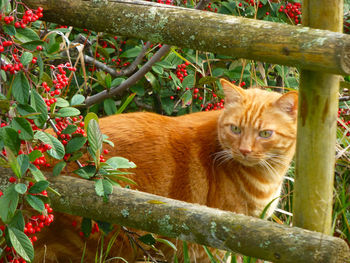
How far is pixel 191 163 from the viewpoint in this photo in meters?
2.99

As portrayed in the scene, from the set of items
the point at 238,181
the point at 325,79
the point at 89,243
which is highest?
the point at 325,79

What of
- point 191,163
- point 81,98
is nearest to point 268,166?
point 191,163

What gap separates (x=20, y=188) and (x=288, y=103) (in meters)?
1.54

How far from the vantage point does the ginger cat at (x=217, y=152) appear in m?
2.86

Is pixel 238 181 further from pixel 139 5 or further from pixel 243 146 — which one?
pixel 139 5

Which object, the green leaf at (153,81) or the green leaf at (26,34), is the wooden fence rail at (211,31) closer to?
the green leaf at (26,34)

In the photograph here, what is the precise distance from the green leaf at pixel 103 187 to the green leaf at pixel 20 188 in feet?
0.98

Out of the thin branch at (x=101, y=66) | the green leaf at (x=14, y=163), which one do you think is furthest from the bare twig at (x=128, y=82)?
the green leaf at (x=14, y=163)

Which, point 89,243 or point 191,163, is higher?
point 191,163

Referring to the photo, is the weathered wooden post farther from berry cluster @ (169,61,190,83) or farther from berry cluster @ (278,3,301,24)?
berry cluster @ (278,3,301,24)

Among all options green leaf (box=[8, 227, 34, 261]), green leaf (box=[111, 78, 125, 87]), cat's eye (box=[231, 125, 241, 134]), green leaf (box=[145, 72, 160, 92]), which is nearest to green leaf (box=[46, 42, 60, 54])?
green leaf (box=[8, 227, 34, 261])

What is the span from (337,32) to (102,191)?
970 mm

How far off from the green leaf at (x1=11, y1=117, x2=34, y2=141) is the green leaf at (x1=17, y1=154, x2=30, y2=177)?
0.20ft

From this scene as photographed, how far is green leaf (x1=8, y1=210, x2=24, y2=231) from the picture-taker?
1.89m
